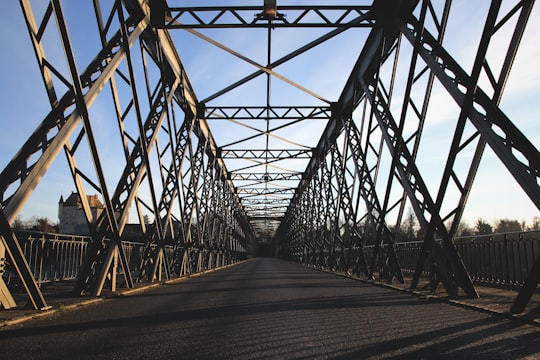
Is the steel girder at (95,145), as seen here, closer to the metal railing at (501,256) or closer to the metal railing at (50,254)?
the metal railing at (50,254)

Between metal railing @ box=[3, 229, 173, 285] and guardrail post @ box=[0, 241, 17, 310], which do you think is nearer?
guardrail post @ box=[0, 241, 17, 310]

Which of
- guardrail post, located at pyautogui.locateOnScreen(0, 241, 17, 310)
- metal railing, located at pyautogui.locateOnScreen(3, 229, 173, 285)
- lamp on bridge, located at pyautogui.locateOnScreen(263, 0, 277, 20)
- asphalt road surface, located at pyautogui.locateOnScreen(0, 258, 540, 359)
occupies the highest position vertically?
lamp on bridge, located at pyautogui.locateOnScreen(263, 0, 277, 20)

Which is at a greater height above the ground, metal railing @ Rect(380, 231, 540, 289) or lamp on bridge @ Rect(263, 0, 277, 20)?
lamp on bridge @ Rect(263, 0, 277, 20)

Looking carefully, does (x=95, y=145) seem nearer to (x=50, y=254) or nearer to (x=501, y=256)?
(x=50, y=254)

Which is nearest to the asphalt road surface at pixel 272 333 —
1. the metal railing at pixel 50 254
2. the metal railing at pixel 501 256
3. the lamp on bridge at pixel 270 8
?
the metal railing at pixel 50 254

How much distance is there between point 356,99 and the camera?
16938 mm

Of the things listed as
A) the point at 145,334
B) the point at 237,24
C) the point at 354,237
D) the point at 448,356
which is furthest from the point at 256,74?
the point at 448,356

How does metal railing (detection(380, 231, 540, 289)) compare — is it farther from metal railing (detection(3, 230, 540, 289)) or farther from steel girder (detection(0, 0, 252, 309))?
steel girder (detection(0, 0, 252, 309))

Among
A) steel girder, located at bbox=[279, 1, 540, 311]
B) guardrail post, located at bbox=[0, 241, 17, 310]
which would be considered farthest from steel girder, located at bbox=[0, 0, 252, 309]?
steel girder, located at bbox=[279, 1, 540, 311]

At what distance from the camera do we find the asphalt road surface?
3.87m

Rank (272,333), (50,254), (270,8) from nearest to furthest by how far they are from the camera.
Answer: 1. (272,333)
2. (50,254)
3. (270,8)

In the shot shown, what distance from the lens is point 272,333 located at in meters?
4.79

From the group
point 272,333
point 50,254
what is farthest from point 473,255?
point 50,254

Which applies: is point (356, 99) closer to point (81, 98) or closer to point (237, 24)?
point (237, 24)
